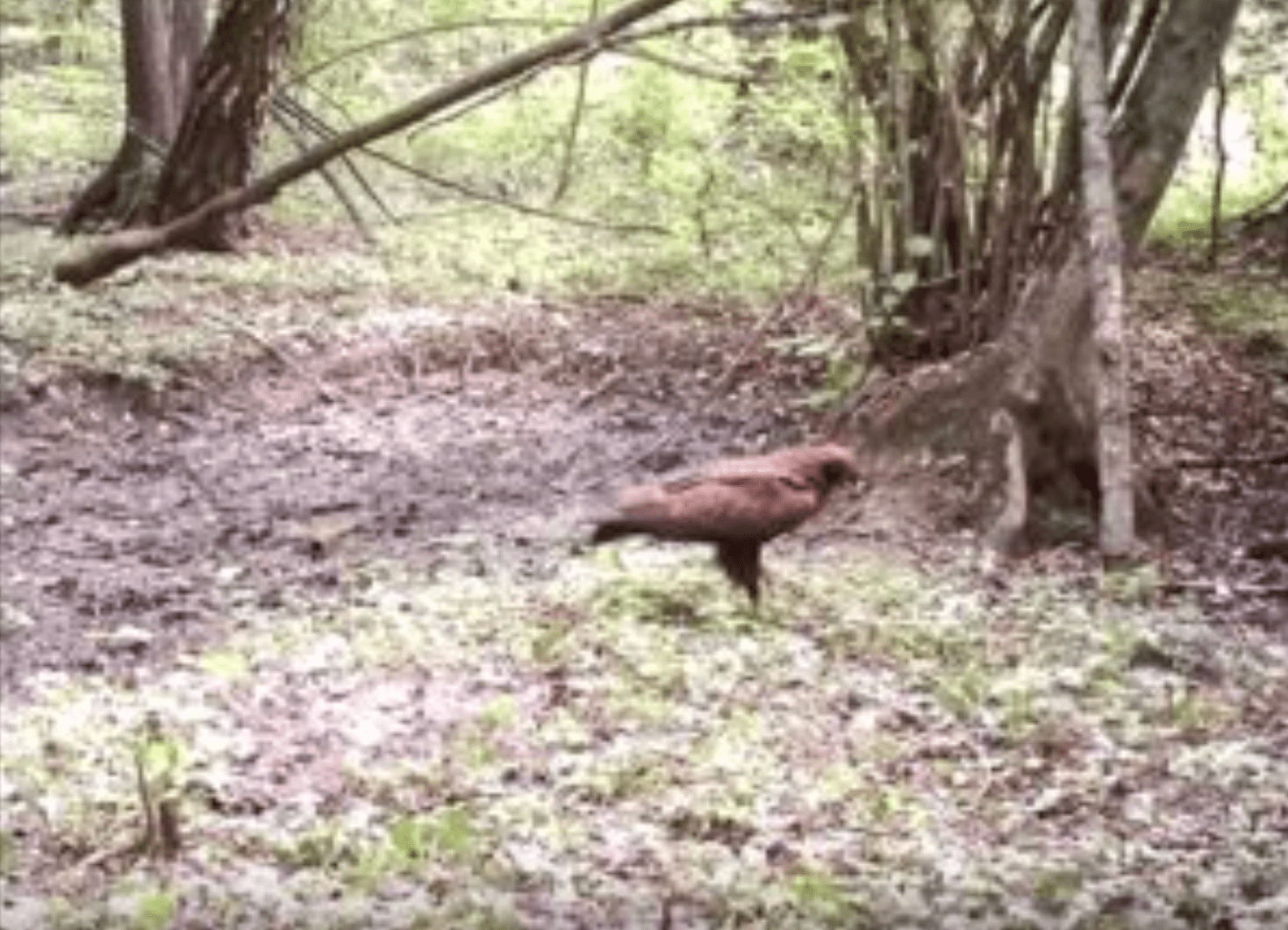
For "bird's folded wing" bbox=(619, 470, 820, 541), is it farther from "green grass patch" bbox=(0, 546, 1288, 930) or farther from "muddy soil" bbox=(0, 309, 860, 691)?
"muddy soil" bbox=(0, 309, 860, 691)

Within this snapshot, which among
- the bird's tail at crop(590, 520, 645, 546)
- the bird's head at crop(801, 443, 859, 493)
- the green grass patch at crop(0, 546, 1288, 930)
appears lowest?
the green grass patch at crop(0, 546, 1288, 930)

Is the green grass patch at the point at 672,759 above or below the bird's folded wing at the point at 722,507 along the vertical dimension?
below

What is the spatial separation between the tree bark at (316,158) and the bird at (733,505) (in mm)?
2357

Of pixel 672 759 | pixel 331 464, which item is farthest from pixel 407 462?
pixel 672 759

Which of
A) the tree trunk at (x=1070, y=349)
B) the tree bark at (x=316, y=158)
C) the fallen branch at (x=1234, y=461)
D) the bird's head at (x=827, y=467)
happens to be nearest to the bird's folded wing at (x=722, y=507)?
the bird's head at (x=827, y=467)

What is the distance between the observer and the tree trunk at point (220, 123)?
14508 millimetres

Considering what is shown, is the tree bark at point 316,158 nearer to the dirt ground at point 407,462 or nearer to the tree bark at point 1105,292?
the dirt ground at point 407,462

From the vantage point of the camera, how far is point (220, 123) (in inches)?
578

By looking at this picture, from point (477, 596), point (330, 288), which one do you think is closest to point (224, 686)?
point (477, 596)

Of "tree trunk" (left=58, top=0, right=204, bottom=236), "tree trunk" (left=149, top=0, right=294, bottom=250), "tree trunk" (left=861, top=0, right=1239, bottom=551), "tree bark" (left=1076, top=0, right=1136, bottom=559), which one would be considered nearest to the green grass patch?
"tree bark" (left=1076, top=0, right=1136, bottom=559)

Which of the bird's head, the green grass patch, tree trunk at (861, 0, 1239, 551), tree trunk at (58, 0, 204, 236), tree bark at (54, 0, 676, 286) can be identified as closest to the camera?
tree bark at (54, 0, 676, 286)

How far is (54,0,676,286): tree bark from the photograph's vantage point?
14.0 ft

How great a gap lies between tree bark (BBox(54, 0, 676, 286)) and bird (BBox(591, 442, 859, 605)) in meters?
2.36

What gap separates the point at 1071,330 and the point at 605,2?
607cm
